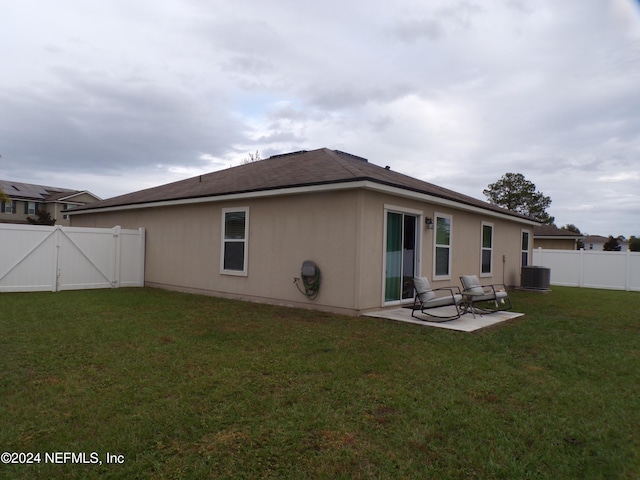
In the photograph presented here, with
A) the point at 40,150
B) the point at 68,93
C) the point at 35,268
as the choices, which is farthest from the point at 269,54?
the point at 40,150

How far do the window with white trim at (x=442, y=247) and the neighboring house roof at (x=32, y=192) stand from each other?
126 feet

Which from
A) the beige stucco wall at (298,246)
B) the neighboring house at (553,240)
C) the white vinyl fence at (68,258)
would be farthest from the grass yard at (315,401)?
the neighboring house at (553,240)

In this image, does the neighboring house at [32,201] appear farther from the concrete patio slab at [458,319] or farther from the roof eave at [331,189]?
the concrete patio slab at [458,319]

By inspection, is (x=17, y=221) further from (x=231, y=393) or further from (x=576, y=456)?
(x=576, y=456)

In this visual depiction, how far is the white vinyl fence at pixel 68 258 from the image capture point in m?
10.8

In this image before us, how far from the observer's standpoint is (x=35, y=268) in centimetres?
1105

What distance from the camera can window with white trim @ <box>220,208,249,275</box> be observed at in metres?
10.1

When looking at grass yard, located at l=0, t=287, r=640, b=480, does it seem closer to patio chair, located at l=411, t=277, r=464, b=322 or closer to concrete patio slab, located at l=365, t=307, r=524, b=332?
concrete patio slab, located at l=365, t=307, r=524, b=332

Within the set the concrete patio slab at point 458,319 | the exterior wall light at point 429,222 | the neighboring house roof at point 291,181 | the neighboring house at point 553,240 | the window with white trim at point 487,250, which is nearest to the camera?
the concrete patio slab at point 458,319

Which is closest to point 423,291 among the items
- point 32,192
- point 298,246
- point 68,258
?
point 298,246

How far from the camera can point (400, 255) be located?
9.16 m

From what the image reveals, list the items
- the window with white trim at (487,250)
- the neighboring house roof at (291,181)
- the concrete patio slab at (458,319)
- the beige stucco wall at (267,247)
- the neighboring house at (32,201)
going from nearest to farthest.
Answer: the concrete patio slab at (458,319)
the beige stucco wall at (267,247)
the neighboring house roof at (291,181)
the window with white trim at (487,250)
the neighboring house at (32,201)

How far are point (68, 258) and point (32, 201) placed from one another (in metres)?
32.8

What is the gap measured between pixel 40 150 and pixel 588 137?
80.1ft
